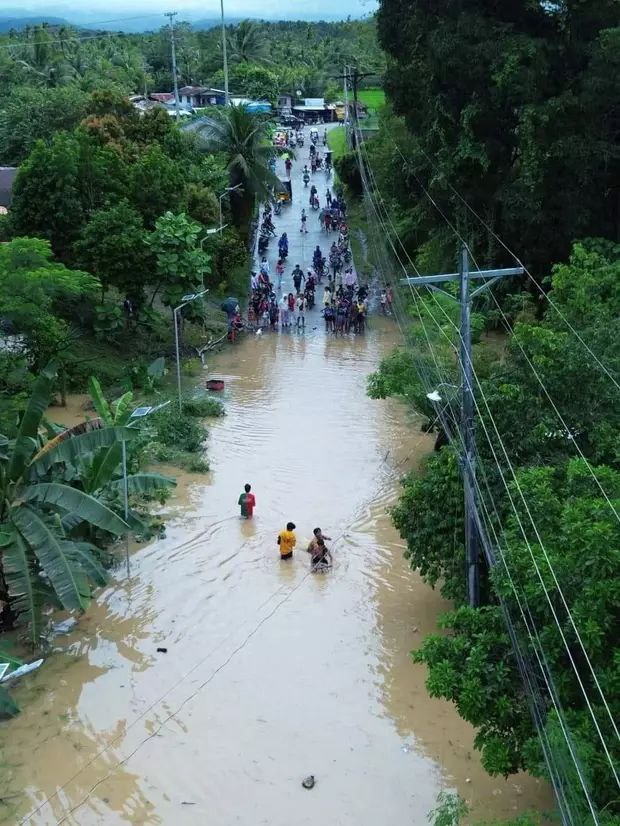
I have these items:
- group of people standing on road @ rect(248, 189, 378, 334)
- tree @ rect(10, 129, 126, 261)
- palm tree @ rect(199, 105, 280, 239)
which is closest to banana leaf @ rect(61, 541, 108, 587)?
tree @ rect(10, 129, 126, 261)

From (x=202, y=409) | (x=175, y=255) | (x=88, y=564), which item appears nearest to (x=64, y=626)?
(x=88, y=564)

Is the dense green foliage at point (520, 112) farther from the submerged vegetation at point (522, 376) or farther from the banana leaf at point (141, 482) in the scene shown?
the banana leaf at point (141, 482)

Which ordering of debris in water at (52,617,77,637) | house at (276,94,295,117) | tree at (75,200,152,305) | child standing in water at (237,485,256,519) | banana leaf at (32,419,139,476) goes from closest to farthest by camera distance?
1. banana leaf at (32,419,139,476)
2. debris in water at (52,617,77,637)
3. child standing in water at (237,485,256,519)
4. tree at (75,200,152,305)
5. house at (276,94,295,117)

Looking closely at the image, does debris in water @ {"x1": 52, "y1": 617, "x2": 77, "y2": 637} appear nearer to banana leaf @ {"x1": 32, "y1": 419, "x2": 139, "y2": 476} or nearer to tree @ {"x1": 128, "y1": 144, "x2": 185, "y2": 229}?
banana leaf @ {"x1": 32, "y1": 419, "x2": 139, "y2": 476}

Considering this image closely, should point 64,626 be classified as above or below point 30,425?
below

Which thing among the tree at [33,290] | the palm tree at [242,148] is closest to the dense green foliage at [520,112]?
the palm tree at [242,148]

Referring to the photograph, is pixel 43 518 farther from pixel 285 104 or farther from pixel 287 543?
pixel 285 104
